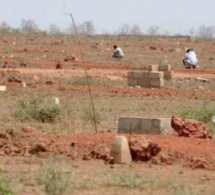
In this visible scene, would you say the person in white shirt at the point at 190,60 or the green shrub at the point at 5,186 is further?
the person in white shirt at the point at 190,60

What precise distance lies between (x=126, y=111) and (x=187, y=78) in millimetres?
12330

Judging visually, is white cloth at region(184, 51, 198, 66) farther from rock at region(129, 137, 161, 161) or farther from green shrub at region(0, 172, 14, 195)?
green shrub at region(0, 172, 14, 195)

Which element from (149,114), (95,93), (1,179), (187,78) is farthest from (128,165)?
(187,78)

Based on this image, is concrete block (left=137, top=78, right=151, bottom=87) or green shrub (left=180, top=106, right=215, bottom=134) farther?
concrete block (left=137, top=78, right=151, bottom=87)

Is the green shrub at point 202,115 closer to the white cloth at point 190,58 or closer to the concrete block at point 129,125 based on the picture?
the concrete block at point 129,125

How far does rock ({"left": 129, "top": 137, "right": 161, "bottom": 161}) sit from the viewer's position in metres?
11.3

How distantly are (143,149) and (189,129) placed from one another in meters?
2.41

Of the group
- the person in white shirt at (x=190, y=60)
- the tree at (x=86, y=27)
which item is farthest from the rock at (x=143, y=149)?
the tree at (x=86, y=27)

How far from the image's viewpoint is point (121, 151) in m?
11.2

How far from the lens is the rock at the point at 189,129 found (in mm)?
13406

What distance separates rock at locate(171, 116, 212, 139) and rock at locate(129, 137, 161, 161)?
6.65 feet

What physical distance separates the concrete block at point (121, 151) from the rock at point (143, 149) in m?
0.09

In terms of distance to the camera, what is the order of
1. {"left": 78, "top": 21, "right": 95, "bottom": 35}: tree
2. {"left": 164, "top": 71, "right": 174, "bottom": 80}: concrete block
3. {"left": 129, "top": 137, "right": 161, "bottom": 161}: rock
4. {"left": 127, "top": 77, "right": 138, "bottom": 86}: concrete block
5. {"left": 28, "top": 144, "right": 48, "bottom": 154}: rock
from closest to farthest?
{"left": 129, "top": 137, "right": 161, "bottom": 161}: rock → {"left": 28, "top": 144, "right": 48, "bottom": 154}: rock → {"left": 127, "top": 77, "right": 138, "bottom": 86}: concrete block → {"left": 164, "top": 71, "right": 174, "bottom": 80}: concrete block → {"left": 78, "top": 21, "right": 95, "bottom": 35}: tree

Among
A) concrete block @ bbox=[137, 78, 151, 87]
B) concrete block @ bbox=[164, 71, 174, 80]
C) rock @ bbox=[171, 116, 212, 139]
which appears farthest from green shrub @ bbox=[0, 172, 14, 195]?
concrete block @ bbox=[164, 71, 174, 80]
